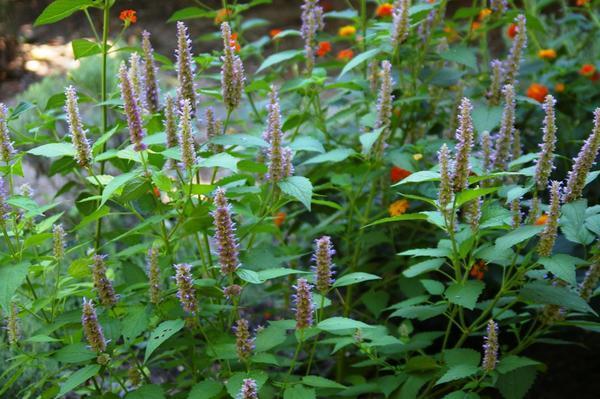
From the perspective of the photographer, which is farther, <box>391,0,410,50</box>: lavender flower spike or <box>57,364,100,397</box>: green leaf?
<box>391,0,410,50</box>: lavender flower spike

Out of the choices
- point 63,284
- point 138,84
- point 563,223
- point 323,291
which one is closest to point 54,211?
point 63,284

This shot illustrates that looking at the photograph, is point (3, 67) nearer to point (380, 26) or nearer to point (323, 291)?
point (380, 26)

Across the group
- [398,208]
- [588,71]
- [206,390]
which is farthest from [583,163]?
[588,71]

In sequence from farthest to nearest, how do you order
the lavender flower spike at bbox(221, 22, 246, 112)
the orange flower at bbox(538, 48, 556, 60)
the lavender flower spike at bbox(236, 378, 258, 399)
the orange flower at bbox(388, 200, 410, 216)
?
1. the orange flower at bbox(538, 48, 556, 60)
2. the orange flower at bbox(388, 200, 410, 216)
3. the lavender flower spike at bbox(221, 22, 246, 112)
4. the lavender flower spike at bbox(236, 378, 258, 399)

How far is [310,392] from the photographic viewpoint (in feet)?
6.19

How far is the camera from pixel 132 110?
1.89 metres

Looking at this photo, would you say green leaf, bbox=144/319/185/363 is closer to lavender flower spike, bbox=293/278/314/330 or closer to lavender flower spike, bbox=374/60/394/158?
lavender flower spike, bbox=293/278/314/330

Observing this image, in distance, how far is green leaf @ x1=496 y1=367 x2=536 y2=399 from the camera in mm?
2277

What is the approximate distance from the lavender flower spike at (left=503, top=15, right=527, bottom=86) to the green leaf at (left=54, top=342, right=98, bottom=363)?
178 centimetres

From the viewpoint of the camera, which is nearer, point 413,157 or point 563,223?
point 563,223

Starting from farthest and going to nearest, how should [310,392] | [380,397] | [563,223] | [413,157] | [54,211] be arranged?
[54,211] → [380,397] → [413,157] → [563,223] → [310,392]

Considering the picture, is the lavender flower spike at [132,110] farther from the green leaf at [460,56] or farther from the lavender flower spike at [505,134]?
the green leaf at [460,56]

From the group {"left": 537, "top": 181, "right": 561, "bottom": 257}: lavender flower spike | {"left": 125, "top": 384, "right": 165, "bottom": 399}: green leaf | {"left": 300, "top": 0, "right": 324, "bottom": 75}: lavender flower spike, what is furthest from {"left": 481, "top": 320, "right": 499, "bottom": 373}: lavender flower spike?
{"left": 300, "top": 0, "right": 324, "bottom": 75}: lavender flower spike

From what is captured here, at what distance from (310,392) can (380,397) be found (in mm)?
1188
